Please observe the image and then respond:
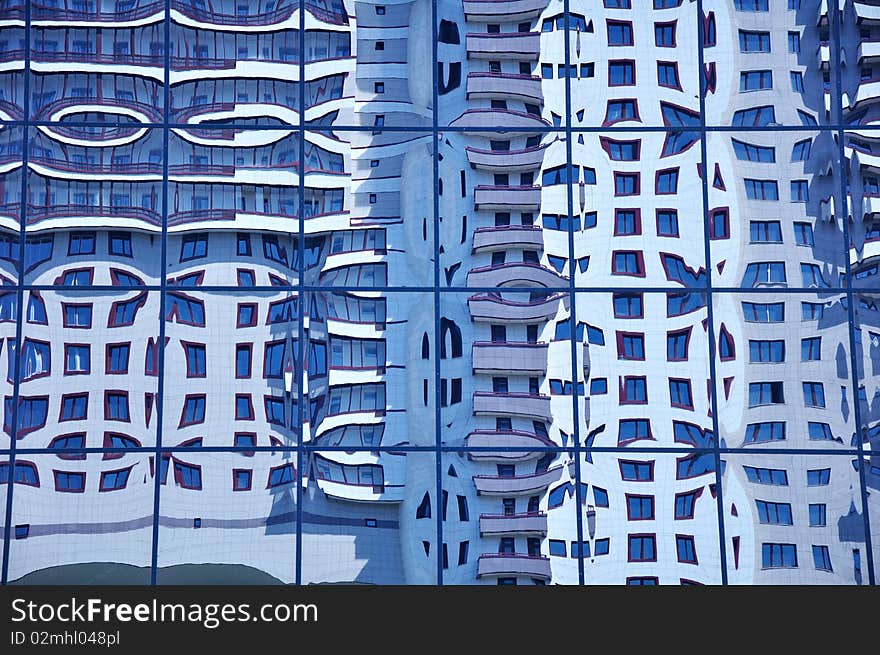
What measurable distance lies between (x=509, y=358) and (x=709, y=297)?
8.33 ft

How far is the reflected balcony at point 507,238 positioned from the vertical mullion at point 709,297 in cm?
203

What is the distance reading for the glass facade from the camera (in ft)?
51.4

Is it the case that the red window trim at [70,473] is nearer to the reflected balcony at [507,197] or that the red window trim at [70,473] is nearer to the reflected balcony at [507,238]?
the reflected balcony at [507,238]

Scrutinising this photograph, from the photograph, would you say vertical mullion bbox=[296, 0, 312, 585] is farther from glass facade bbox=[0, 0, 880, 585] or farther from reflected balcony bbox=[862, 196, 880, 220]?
reflected balcony bbox=[862, 196, 880, 220]

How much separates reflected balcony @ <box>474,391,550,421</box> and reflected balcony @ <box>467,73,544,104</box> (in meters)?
3.66

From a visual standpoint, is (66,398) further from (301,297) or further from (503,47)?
(503,47)

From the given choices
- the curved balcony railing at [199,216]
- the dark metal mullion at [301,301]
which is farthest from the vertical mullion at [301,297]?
the curved balcony railing at [199,216]

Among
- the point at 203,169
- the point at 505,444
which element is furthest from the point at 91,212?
the point at 505,444

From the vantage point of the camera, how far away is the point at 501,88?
16.5 meters

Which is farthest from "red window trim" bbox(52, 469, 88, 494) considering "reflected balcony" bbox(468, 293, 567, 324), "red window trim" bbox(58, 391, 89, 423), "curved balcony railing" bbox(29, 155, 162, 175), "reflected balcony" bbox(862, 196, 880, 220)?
"reflected balcony" bbox(862, 196, 880, 220)

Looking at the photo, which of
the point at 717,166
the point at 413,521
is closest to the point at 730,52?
the point at 717,166

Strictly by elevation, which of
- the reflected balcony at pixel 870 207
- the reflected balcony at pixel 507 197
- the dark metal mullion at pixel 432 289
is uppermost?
the reflected balcony at pixel 507 197

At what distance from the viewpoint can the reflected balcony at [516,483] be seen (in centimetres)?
1568

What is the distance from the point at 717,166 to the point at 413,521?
224 inches
